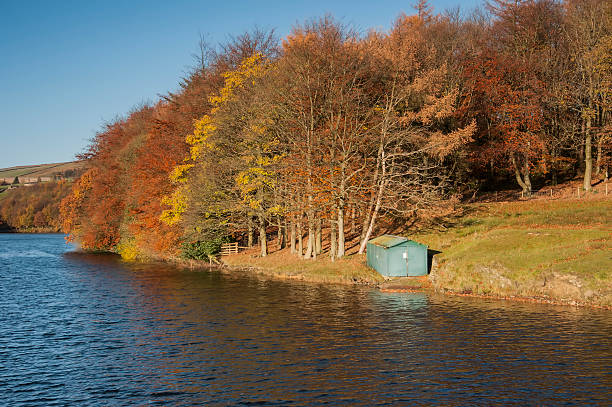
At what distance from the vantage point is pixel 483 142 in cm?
6538

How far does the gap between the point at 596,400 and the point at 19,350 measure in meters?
24.8

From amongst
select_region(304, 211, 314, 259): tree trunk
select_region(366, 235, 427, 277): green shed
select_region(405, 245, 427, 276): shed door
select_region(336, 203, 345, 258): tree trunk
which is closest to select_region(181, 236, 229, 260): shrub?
select_region(304, 211, 314, 259): tree trunk

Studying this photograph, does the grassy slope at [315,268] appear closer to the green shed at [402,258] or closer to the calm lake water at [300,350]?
the green shed at [402,258]

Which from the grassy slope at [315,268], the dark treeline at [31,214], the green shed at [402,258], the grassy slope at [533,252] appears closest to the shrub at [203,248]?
the grassy slope at [315,268]

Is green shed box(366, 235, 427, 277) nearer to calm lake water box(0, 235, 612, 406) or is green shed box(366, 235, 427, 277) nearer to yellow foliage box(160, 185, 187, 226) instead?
calm lake water box(0, 235, 612, 406)

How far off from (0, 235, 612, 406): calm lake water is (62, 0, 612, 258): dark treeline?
1415 centimetres

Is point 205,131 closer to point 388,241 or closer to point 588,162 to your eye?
point 388,241

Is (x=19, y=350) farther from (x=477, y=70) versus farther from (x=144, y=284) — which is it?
(x=477, y=70)

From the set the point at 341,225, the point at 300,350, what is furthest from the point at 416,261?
the point at 300,350

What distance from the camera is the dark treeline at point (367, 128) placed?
48.7 m

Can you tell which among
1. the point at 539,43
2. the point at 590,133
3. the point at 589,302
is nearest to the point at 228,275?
the point at 589,302

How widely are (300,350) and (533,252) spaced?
21.9 m

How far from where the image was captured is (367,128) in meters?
50.0

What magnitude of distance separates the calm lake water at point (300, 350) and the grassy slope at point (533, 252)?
89.8 inches
